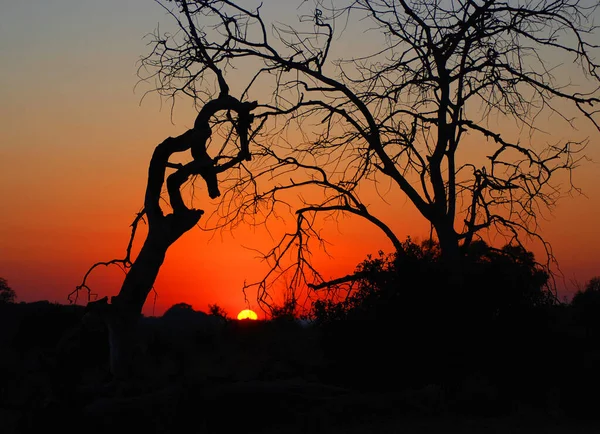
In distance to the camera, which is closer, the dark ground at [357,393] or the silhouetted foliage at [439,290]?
the dark ground at [357,393]

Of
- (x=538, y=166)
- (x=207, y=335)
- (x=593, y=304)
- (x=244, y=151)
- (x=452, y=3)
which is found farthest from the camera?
(x=207, y=335)

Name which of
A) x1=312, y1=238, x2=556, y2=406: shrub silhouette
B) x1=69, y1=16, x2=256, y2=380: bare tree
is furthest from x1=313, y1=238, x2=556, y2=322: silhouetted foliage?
x1=69, y1=16, x2=256, y2=380: bare tree

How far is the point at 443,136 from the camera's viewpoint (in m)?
15.2

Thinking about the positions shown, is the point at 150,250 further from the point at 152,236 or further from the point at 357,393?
the point at 357,393

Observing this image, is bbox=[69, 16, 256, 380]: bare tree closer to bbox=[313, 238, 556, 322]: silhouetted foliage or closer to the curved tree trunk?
the curved tree trunk

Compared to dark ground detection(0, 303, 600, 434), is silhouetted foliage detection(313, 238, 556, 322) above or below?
above

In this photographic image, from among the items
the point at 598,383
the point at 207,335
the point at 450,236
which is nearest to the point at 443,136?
the point at 450,236

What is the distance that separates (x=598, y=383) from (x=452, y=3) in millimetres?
7440

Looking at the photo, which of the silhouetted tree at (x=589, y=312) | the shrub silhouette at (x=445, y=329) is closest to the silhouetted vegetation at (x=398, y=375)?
the shrub silhouette at (x=445, y=329)

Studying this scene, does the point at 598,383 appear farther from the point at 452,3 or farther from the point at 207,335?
the point at 207,335

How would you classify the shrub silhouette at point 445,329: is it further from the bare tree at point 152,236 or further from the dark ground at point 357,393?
the bare tree at point 152,236

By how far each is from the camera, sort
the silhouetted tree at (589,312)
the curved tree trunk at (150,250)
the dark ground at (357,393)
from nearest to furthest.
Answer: the dark ground at (357,393) < the curved tree trunk at (150,250) < the silhouetted tree at (589,312)

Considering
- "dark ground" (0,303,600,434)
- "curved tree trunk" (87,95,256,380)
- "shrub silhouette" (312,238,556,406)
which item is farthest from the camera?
"shrub silhouette" (312,238,556,406)

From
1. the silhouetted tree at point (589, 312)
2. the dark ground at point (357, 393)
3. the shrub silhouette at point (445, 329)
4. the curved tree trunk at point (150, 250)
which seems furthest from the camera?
the silhouetted tree at point (589, 312)
